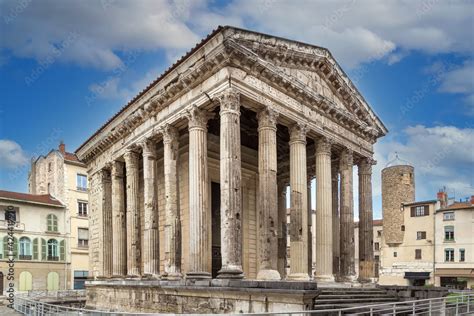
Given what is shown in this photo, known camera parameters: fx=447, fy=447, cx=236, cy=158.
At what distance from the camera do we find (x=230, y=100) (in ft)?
46.6

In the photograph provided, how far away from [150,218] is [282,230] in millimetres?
8408

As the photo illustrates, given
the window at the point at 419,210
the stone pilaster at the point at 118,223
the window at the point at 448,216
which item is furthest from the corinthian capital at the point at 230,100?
the window at the point at 419,210

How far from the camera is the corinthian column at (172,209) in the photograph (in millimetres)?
16375

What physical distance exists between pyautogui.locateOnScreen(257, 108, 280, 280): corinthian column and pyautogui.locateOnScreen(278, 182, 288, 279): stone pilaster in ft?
22.8

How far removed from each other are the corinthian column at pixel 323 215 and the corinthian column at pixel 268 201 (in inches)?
125

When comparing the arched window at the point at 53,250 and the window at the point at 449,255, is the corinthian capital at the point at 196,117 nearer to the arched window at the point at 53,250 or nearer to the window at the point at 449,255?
the arched window at the point at 53,250

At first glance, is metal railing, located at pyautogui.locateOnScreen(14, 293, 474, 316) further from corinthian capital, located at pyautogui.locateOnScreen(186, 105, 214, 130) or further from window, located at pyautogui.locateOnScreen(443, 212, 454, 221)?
window, located at pyautogui.locateOnScreen(443, 212, 454, 221)

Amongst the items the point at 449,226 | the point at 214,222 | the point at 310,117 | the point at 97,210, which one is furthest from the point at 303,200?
the point at 449,226

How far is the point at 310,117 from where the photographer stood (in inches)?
700

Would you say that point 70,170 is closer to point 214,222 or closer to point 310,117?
point 214,222

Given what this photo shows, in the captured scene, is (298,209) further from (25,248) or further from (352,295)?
(25,248)

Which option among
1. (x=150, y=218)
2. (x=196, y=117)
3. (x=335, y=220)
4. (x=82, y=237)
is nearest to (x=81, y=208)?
(x=82, y=237)

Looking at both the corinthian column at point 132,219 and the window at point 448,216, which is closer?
the corinthian column at point 132,219

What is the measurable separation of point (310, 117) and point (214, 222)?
6.88 meters
